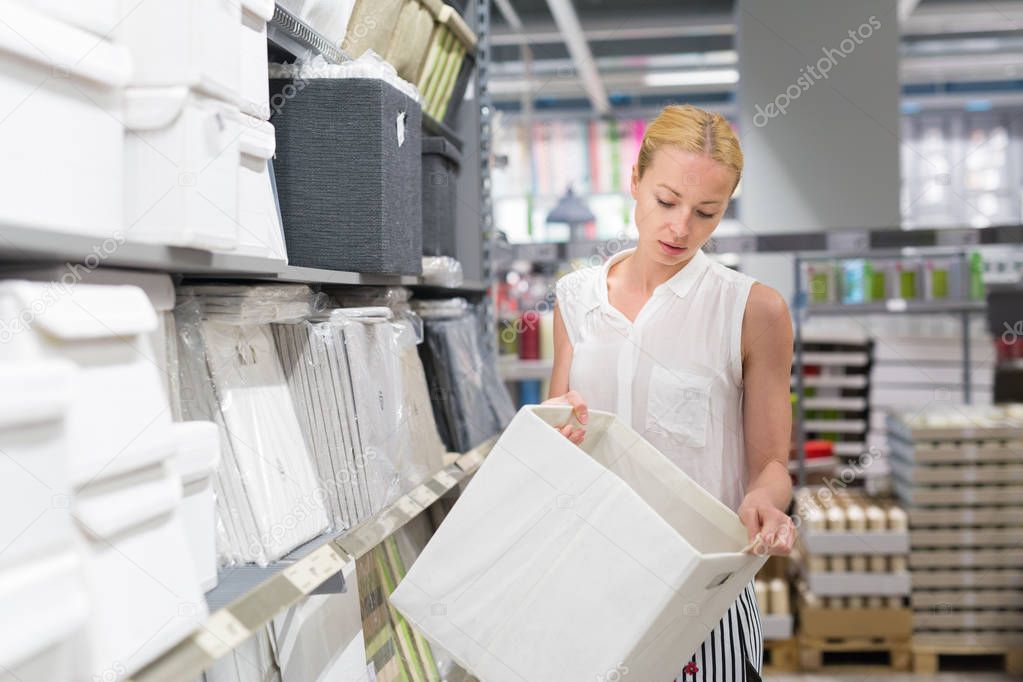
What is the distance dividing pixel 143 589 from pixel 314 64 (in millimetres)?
1383

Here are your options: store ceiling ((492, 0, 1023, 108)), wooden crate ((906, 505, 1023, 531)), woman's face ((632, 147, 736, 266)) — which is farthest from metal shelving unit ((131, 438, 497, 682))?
store ceiling ((492, 0, 1023, 108))

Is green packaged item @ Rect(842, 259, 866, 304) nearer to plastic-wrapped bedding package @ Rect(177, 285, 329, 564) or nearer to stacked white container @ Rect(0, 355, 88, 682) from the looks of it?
plastic-wrapped bedding package @ Rect(177, 285, 329, 564)

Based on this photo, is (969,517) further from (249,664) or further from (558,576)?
(249,664)

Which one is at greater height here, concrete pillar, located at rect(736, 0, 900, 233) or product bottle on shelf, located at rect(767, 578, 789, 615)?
concrete pillar, located at rect(736, 0, 900, 233)

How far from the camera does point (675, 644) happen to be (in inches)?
71.7

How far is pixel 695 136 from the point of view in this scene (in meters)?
2.10

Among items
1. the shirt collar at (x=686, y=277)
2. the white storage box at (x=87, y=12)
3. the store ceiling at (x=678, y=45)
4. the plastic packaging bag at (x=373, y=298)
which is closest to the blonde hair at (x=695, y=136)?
the shirt collar at (x=686, y=277)

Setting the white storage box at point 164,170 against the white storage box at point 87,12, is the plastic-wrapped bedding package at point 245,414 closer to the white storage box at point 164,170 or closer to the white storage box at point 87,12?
the white storage box at point 164,170

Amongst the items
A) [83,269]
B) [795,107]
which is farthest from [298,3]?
[795,107]

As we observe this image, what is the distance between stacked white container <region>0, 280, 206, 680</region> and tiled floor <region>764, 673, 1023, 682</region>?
3.99 m

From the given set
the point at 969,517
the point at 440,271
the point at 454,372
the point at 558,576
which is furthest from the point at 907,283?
the point at 558,576

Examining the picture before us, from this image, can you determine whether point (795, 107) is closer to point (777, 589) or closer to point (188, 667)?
point (777, 589)

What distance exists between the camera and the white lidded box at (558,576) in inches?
66.2

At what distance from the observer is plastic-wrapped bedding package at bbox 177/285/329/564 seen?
186 centimetres
